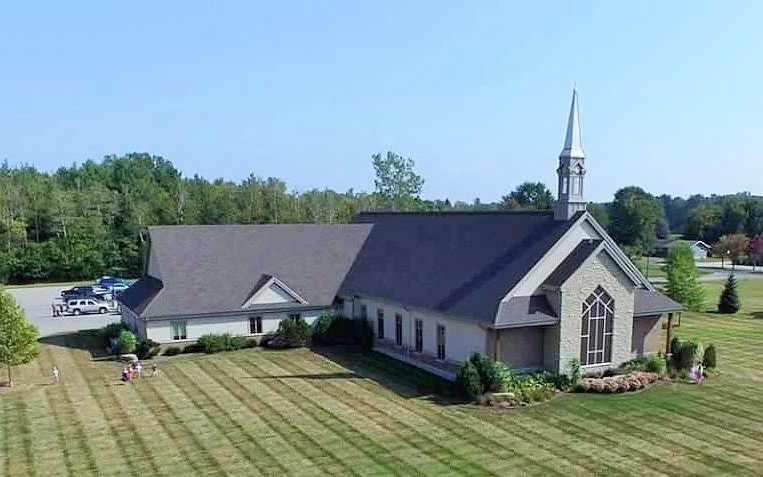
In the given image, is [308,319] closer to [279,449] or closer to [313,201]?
[279,449]

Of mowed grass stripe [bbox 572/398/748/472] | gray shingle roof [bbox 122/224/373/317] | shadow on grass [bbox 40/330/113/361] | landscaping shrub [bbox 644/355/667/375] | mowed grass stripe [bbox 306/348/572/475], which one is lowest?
shadow on grass [bbox 40/330/113/361]

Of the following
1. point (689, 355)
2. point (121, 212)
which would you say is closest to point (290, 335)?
point (689, 355)

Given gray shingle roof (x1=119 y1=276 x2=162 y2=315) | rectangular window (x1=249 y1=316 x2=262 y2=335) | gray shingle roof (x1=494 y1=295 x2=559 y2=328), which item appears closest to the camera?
gray shingle roof (x1=494 y1=295 x2=559 y2=328)

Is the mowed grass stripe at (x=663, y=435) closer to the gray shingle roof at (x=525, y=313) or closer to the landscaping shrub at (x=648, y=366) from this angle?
the gray shingle roof at (x=525, y=313)

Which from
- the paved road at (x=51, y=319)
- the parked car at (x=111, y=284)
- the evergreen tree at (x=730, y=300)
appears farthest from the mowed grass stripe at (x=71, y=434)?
the evergreen tree at (x=730, y=300)

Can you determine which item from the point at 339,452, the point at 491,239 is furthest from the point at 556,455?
the point at 491,239

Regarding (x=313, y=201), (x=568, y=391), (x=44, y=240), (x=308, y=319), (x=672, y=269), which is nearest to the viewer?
(x=568, y=391)

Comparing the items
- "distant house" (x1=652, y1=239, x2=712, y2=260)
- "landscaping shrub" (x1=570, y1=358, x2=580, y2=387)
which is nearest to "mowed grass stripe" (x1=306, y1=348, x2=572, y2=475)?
"landscaping shrub" (x1=570, y1=358, x2=580, y2=387)

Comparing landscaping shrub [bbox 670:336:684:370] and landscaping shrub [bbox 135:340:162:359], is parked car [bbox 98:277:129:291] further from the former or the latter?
landscaping shrub [bbox 670:336:684:370]
